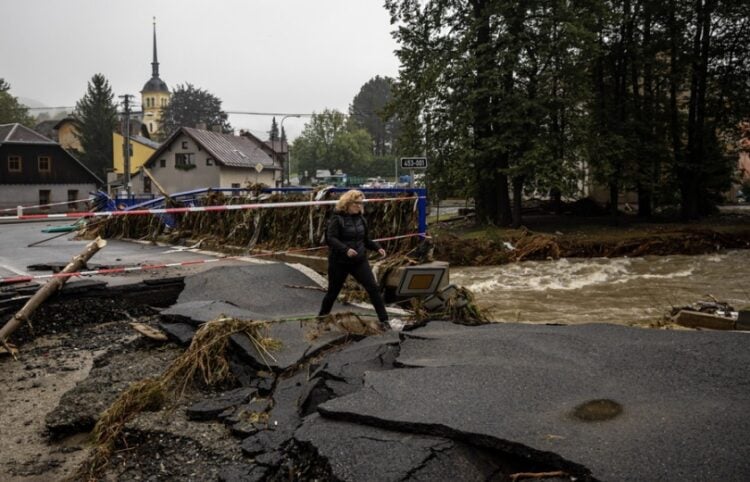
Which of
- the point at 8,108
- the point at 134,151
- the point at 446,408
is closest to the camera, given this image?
the point at 446,408

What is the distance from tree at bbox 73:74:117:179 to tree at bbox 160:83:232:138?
1197 inches

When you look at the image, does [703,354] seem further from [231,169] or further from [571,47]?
[231,169]

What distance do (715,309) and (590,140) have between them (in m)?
17.4

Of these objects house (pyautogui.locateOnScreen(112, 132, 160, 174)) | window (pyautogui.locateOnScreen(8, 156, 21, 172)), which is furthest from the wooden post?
house (pyautogui.locateOnScreen(112, 132, 160, 174))

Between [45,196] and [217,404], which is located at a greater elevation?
[45,196]

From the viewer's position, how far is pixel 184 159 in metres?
62.7

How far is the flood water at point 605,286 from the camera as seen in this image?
13508 millimetres

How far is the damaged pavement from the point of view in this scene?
12.7 ft

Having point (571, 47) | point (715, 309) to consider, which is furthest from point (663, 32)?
point (715, 309)

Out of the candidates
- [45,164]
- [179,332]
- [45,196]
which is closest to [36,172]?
[45,164]

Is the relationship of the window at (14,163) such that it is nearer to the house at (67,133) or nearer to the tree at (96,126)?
the tree at (96,126)

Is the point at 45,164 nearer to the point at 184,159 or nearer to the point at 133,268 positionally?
the point at 184,159

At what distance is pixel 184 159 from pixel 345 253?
58474 millimetres

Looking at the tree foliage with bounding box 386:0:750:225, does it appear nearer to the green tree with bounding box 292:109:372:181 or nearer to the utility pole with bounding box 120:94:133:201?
the utility pole with bounding box 120:94:133:201
